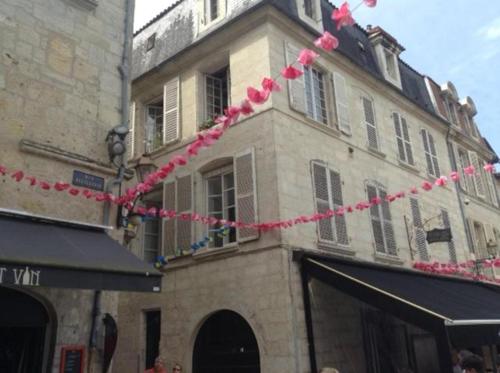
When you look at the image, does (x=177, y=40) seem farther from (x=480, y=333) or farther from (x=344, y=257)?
(x=480, y=333)

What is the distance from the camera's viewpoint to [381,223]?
29.6 ft

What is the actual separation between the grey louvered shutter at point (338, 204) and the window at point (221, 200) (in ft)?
5.55

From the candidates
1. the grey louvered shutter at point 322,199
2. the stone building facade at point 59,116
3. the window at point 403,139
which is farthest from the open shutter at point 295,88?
the window at point 403,139

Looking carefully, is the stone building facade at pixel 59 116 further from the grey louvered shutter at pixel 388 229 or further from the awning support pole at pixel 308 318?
the grey louvered shutter at pixel 388 229

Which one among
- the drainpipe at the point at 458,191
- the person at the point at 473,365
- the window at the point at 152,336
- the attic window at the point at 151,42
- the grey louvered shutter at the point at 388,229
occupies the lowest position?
the person at the point at 473,365

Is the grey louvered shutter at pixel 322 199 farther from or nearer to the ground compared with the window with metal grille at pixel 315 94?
nearer to the ground

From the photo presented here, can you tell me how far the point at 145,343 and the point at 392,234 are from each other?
16.3ft

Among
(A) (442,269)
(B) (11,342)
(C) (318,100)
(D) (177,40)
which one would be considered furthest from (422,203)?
(B) (11,342)

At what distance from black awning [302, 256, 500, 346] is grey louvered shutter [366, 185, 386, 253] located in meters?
0.58

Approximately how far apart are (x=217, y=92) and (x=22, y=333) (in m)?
6.04

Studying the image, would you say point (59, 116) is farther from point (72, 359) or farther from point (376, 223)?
point (376, 223)

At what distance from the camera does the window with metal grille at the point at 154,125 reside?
980 centimetres

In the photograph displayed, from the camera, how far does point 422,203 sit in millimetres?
10609

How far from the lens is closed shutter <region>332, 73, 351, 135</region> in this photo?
29.5ft
